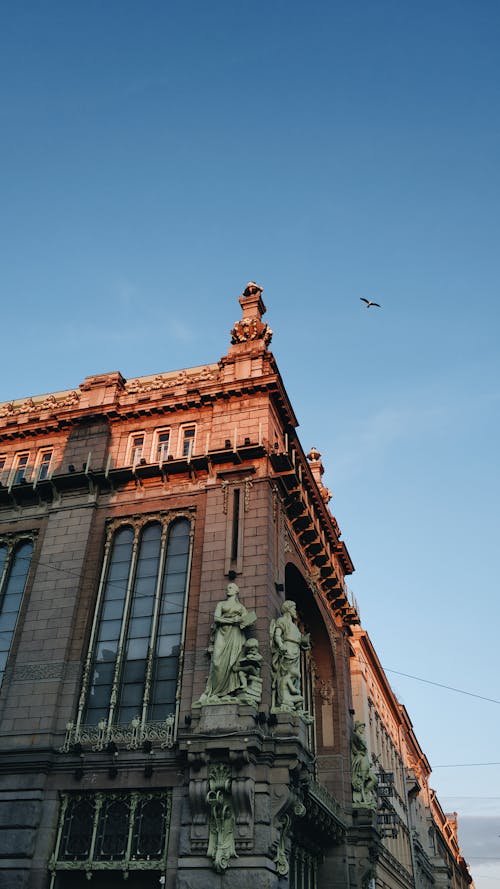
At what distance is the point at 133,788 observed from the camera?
2403 centimetres

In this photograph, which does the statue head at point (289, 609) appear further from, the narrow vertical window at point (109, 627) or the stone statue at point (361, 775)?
the stone statue at point (361, 775)

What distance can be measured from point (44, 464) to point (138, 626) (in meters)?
9.52

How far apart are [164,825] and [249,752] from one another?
12.4ft

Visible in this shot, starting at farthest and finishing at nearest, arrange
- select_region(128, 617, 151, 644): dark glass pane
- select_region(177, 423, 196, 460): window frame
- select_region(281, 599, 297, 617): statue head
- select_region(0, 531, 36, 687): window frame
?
1. select_region(177, 423, 196, 460): window frame
2. select_region(0, 531, 36, 687): window frame
3. select_region(128, 617, 151, 644): dark glass pane
4. select_region(281, 599, 297, 617): statue head

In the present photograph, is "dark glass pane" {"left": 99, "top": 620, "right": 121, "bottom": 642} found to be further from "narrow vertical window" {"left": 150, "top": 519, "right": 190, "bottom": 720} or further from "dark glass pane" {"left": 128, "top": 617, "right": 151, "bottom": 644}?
"narrow vertical window" {"left": 150, "top": 519, "right": 190, "bottom": 720}

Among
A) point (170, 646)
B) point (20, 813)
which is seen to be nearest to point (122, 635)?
point (170, 646)

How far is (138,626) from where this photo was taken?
90.8 feet

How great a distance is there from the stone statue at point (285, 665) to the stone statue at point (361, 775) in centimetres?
1401

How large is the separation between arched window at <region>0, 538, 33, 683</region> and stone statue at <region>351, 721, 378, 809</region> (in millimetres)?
18315

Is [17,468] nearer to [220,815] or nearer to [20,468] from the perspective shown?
[20,468]

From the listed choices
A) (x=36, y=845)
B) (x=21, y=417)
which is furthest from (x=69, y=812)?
(x=21, y=417)

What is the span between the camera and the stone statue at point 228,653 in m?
23.8

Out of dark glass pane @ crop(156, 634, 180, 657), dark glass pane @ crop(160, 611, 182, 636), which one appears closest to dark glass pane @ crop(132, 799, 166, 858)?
dark glass pane @ crop(156, 634, 180, 657)

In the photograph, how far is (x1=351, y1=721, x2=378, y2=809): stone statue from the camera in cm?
3619
